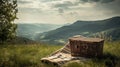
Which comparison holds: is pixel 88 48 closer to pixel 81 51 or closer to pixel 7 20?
pixel 81 51

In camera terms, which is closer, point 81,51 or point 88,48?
point 88,48

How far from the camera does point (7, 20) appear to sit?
563 inches

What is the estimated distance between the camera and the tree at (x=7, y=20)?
1377 centimetres

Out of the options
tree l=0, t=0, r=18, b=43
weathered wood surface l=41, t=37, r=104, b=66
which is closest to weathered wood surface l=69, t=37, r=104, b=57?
weathered wood surface l=41, t=37, r=104, b=66

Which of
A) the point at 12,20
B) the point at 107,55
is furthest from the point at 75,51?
the point at 12,20

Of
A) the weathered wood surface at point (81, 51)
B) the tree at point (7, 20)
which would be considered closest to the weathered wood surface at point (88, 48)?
the weathered wood surface at point (81, 51)

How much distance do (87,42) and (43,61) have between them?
122 inches

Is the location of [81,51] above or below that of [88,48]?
below

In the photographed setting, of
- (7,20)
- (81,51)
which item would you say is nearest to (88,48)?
(81,51)

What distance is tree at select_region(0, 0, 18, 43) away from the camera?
13.8 m

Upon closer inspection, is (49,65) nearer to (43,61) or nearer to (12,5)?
(43,61)

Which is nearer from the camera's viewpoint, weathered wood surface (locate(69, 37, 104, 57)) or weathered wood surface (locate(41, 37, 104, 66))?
weathered wood surface (locate(41, 37, 104, 66))

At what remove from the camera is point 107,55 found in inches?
520

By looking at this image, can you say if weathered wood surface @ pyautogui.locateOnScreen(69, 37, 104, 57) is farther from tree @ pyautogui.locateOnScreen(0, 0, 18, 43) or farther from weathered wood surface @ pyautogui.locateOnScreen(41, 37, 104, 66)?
tree @ pyautogui.locateOnScreen(0, 0, 18, 43)
